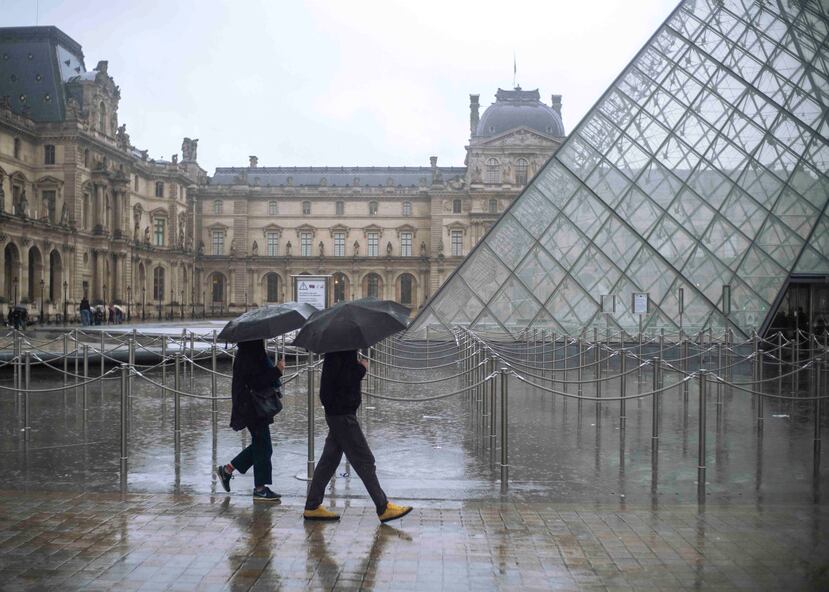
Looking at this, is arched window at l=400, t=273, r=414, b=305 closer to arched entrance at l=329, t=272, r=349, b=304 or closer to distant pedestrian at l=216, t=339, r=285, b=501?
arched entrance at l=329, t=272, r=349, b=304

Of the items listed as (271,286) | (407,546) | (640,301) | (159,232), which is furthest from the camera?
(271,286)

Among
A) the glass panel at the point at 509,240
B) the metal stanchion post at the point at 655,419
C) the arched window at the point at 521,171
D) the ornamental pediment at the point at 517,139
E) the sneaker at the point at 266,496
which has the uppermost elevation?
the ornamental pediment at the point at 517,139

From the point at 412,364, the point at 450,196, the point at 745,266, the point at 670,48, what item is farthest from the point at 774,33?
the point at 450,196

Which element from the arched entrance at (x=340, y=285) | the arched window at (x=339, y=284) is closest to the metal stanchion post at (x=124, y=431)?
the arched entrance at (x=340, y=285)

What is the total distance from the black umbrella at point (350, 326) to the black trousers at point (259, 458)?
847mm

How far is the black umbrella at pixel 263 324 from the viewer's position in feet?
20.0

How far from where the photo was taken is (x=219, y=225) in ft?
225

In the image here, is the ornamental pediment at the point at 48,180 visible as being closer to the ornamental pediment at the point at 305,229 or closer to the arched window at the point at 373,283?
the ornamental pediment at the point at 305,229

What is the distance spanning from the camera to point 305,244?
6931 centimetres

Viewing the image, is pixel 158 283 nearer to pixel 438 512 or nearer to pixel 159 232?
pixel 159 232

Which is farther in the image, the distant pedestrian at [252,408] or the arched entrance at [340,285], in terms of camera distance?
the arched entrance at [340,285]

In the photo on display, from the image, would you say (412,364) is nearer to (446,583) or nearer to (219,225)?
(446,583)

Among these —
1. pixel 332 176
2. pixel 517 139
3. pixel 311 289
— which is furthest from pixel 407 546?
pixel 332 176

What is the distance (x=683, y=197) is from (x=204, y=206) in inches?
2173
